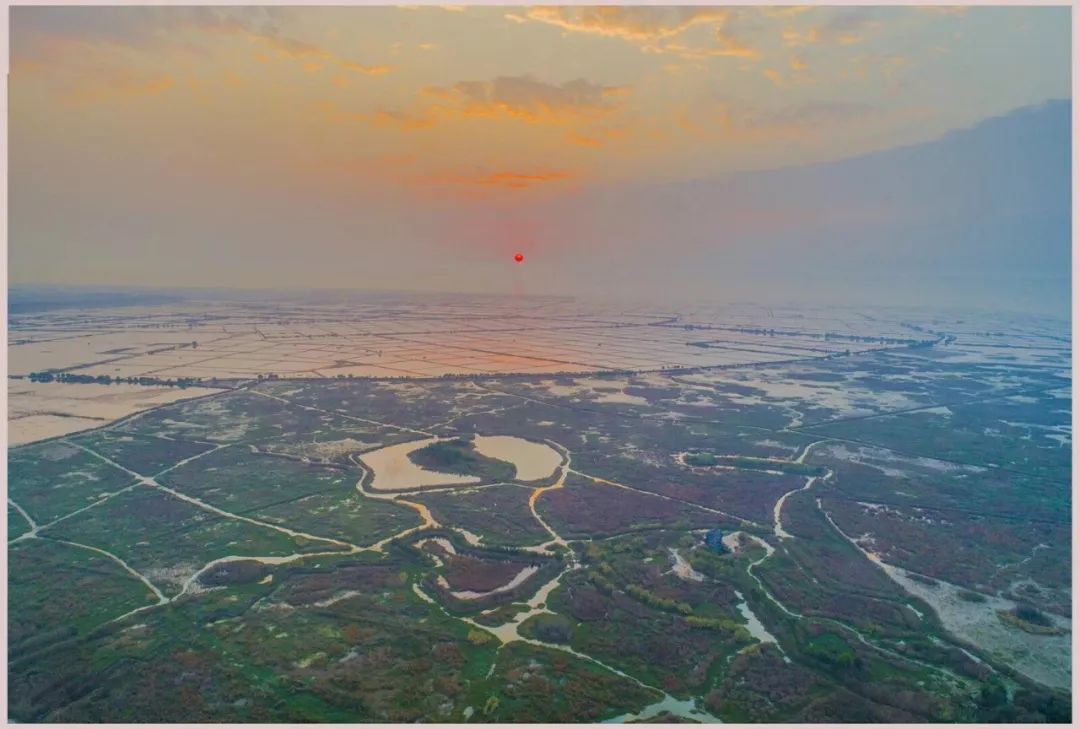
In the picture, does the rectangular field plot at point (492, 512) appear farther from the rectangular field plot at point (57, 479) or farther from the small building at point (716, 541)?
the rectangular field plot at point (57, 479)

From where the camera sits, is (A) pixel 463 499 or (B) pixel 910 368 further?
(B) pixel 910 368

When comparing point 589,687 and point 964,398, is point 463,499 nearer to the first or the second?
point 589,687

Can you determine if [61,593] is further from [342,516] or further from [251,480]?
[251,480]

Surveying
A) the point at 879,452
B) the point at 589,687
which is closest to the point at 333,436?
the point at 589,687

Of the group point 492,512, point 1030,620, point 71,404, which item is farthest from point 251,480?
point 1030,620

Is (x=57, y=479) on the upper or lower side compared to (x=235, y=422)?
lower
